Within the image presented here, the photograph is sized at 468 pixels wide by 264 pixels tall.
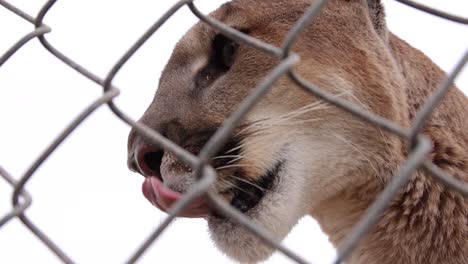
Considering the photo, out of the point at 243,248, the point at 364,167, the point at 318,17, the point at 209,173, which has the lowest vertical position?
the point at 243,248

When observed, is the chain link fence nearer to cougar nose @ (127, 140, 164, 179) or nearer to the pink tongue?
the pink tongue

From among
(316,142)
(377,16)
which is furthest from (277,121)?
(377,16)

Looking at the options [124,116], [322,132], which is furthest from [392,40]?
[124,116]

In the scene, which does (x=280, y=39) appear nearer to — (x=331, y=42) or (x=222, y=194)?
(x=331, y=42)

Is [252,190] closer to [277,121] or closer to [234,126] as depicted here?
[277,121]

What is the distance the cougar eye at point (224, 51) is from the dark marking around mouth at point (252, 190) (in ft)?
1.42

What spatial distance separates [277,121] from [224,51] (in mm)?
408

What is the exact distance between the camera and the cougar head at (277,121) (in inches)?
85.1

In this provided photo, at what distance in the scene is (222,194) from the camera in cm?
216

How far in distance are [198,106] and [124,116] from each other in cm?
105

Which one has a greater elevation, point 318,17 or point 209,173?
point 318,17

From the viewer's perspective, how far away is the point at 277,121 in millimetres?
2184

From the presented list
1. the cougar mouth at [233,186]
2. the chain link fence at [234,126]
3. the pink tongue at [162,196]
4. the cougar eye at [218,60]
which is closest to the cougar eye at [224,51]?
the cougar eye at [218,60]

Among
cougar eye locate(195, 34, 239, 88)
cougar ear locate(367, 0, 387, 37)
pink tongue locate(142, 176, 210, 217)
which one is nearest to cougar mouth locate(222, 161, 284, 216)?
pink tongue locate(142, 176, 210, 217)
